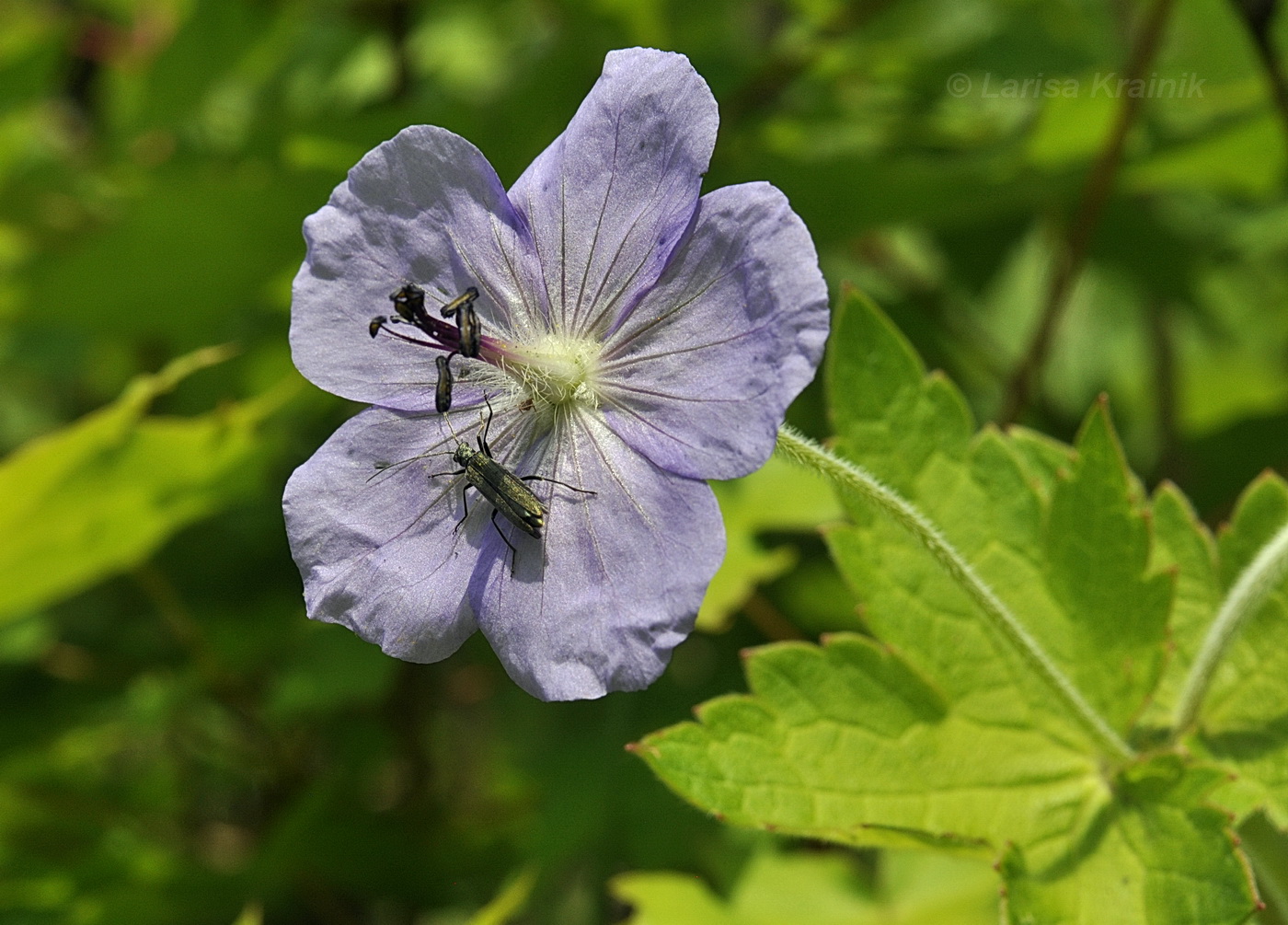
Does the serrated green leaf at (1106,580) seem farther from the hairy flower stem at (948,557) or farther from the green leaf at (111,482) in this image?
the green leaf at (111,482)

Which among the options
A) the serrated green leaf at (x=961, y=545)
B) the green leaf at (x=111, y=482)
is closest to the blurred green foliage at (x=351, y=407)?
the green leaf at (x=111, y=482)

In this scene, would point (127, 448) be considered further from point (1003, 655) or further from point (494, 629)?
point (1003, 655)

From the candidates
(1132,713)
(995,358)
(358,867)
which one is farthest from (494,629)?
(995,358)

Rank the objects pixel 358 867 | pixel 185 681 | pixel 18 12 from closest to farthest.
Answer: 1. pixel 358 867
2. pixel 185 681
3. pixel 18 12

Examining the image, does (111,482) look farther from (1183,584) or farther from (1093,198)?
(1093,198)

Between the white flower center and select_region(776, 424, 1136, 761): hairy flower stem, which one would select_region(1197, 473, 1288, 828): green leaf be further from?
the white flower center

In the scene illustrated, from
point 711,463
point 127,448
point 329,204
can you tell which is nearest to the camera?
point 711,463
